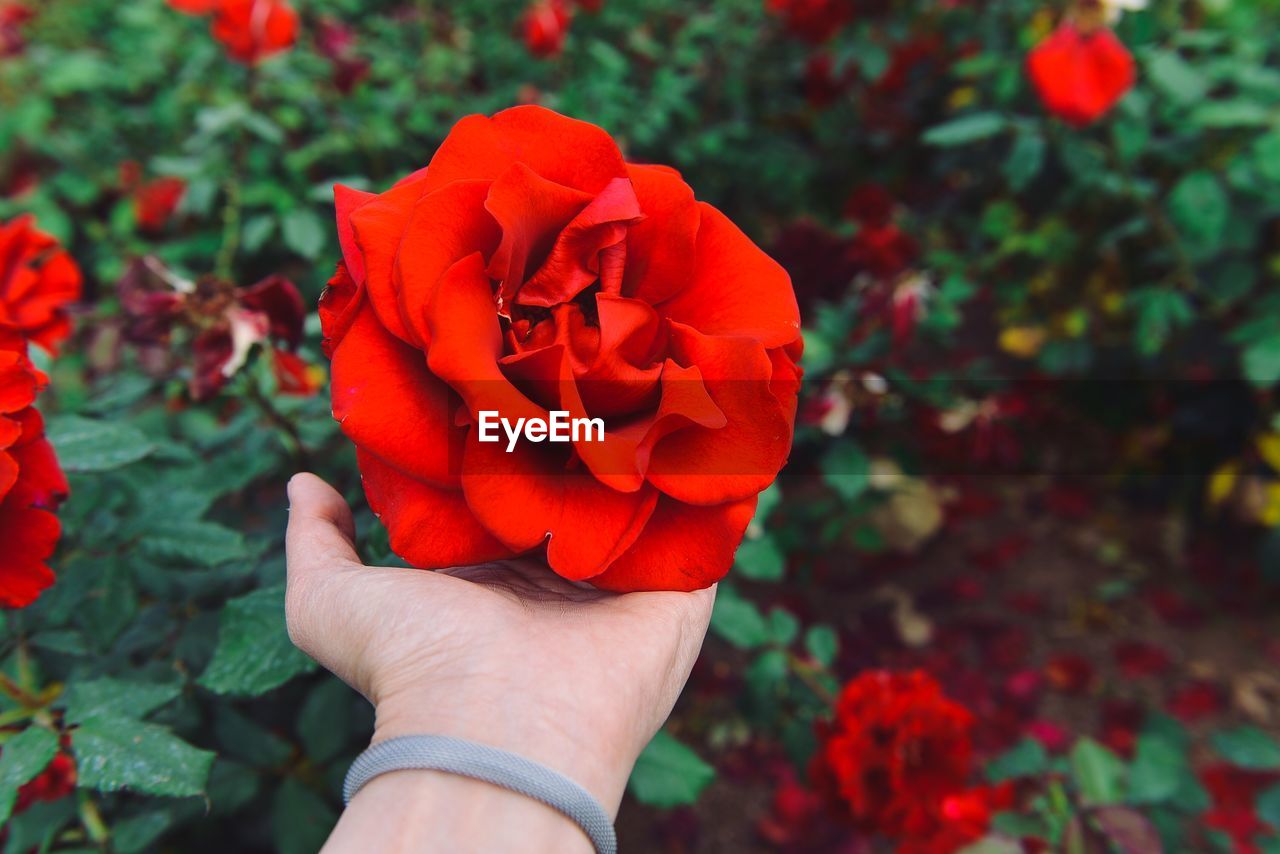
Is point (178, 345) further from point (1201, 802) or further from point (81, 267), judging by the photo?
point (1201, 802)

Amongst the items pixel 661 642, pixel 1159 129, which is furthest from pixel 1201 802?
pixel 1159 129

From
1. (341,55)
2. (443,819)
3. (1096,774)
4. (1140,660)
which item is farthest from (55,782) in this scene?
(1140,660)

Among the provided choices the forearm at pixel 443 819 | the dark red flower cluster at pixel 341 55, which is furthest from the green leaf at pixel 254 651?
the dark red flower cluster at pixel 341 55

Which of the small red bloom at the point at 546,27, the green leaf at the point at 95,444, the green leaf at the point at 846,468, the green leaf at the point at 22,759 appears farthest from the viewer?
the small red bloom at the point at 546,27

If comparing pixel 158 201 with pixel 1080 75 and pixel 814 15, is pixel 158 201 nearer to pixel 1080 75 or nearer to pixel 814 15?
pixel 814 15

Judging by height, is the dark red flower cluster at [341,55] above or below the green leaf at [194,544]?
above

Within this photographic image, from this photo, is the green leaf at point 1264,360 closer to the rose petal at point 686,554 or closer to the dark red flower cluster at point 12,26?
the rose petal at point 686,554

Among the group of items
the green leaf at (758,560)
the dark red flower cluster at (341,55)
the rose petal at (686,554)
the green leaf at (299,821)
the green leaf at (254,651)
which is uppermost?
the rose petal at (686,554)
